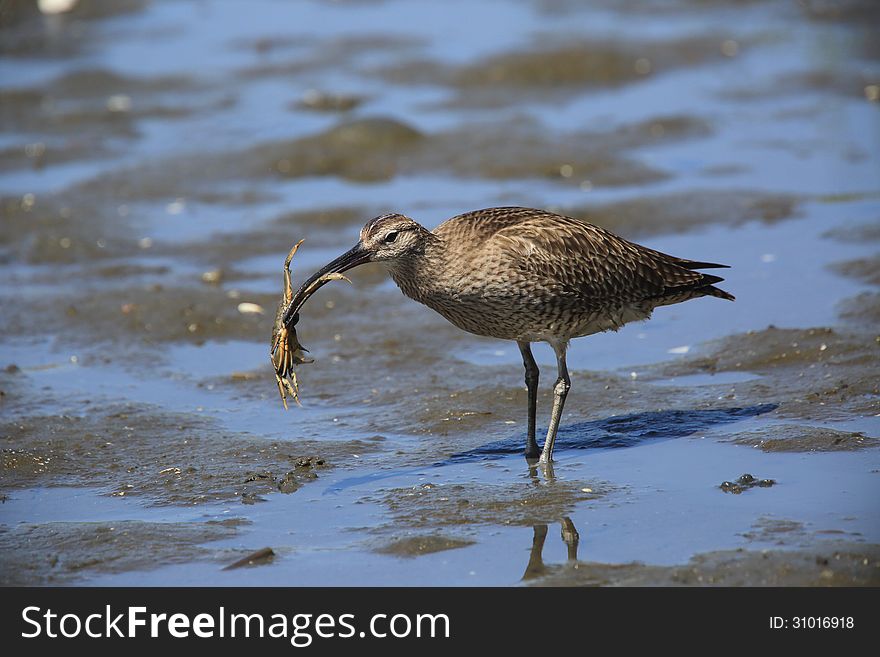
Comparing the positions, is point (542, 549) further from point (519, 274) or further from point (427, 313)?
point (427, 313)

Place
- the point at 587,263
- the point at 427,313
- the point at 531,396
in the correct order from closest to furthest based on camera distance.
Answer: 1. the point at 587,263
2. the point at 531,396
3. the point at 427,313

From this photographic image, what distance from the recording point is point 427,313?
10.9 m

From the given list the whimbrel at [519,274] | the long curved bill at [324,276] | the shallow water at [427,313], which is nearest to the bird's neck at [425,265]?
the whimbrel at [519,274]

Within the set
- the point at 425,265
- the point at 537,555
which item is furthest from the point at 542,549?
the point at 425,265

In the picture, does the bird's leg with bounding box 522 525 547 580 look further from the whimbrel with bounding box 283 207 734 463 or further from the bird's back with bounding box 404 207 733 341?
the bird's back with bounding box 404 207 733 341

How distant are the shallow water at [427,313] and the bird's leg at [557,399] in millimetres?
184

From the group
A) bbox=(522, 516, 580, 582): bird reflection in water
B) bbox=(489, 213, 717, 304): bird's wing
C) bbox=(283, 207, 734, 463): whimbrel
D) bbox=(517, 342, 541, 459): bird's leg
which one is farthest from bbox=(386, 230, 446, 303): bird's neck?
bbox=(522, 516, 580, 582): bird reflection in water

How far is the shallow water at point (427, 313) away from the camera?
→ 23.5 feet

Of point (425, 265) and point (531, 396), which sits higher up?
point (425, 265)

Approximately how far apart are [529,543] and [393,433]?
194 centimetres

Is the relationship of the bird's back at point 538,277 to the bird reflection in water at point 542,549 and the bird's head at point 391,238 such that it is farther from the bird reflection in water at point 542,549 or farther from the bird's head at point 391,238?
the bird reflection in water at point 542,549

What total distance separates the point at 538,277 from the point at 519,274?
0.40 feet

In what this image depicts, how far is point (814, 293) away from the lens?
10664mm

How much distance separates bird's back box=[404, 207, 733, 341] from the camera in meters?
7.93
